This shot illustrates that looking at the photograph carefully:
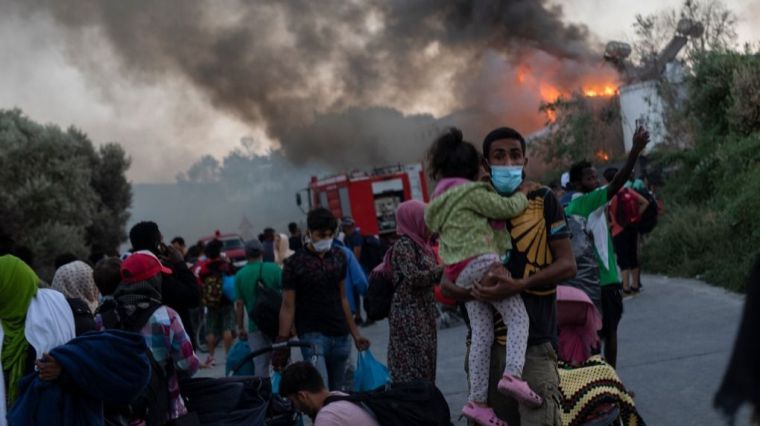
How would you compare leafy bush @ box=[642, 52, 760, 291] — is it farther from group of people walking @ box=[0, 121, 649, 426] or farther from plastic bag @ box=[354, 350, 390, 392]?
plastic bag @ box=[354, 350, 390, 392]

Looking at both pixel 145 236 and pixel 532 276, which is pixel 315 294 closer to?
pixel 145 236

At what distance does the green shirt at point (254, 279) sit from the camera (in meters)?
9.23

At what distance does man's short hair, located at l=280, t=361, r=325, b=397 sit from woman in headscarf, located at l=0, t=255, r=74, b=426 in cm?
101

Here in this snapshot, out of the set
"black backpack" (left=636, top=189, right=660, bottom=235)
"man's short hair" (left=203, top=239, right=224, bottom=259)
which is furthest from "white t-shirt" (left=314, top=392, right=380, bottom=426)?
"black backpack" (left=636, top=189, right=660, bottom=235)

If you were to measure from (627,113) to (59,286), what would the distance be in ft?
94.5

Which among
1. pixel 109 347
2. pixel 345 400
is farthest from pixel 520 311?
pixel 109 347

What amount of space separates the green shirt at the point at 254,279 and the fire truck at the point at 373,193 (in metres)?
18.9

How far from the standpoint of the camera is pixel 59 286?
622 centimetres

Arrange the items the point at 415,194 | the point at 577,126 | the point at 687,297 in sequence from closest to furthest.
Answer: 1. the point at 687,297
2. the point at 415,194
3. the point at 577,126

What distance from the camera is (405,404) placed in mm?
4891

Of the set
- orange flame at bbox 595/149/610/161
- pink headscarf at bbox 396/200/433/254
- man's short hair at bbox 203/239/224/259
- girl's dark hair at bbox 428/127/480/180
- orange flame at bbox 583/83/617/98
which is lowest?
man's short hair at bbox 203/239/224/259

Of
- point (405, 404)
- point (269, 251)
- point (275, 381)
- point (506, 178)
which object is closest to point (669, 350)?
point (275, 381)

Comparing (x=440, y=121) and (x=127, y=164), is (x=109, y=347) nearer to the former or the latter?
(x=127, y=164)

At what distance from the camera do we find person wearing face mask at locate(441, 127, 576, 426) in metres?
4.20
